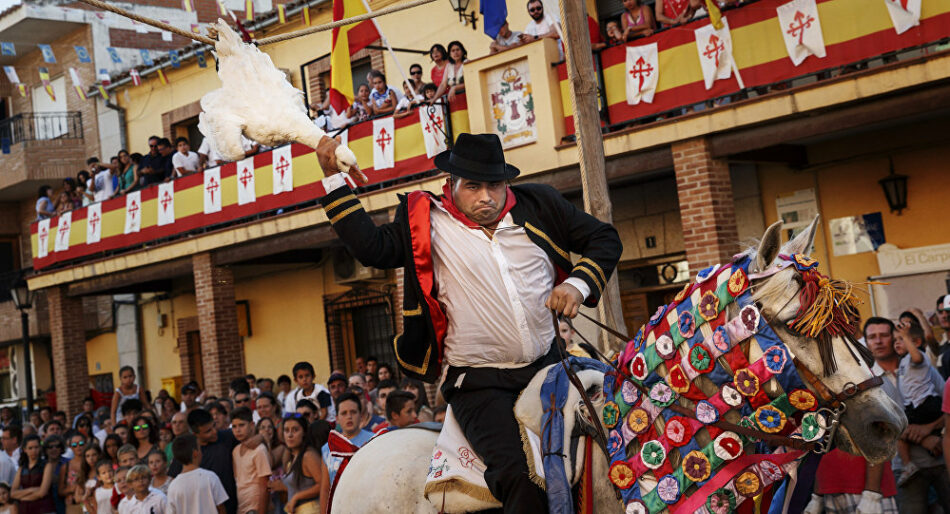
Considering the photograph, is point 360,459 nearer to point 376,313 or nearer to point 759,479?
point 759,479

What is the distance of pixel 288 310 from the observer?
21312mm

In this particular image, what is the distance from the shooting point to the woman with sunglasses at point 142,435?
1165 centimetres

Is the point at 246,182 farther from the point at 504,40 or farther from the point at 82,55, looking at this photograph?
the point at 82,55

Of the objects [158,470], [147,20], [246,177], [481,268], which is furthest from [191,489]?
[246,177]

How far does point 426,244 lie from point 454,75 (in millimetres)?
10506

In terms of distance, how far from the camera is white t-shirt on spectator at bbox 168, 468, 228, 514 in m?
9.21

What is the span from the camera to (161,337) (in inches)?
944

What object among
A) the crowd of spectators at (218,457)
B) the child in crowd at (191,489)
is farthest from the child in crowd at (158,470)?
the child in crowd at (191,489)

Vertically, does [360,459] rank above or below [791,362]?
below

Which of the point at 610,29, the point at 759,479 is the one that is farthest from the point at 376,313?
the point at 759,479

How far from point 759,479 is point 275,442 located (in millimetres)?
7131

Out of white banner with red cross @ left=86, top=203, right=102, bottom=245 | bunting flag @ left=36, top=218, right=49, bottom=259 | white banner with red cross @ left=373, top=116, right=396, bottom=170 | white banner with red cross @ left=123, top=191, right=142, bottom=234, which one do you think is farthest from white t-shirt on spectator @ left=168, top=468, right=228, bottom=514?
bunting flag @ left=36, top=218, right=49, bottom=259

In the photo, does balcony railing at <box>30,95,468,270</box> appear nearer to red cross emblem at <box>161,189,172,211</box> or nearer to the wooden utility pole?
red cross emblem at <box>161,189,172,211</box>

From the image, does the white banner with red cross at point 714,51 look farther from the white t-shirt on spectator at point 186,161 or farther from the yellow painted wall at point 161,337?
the yellow painted wall at point 161,337
